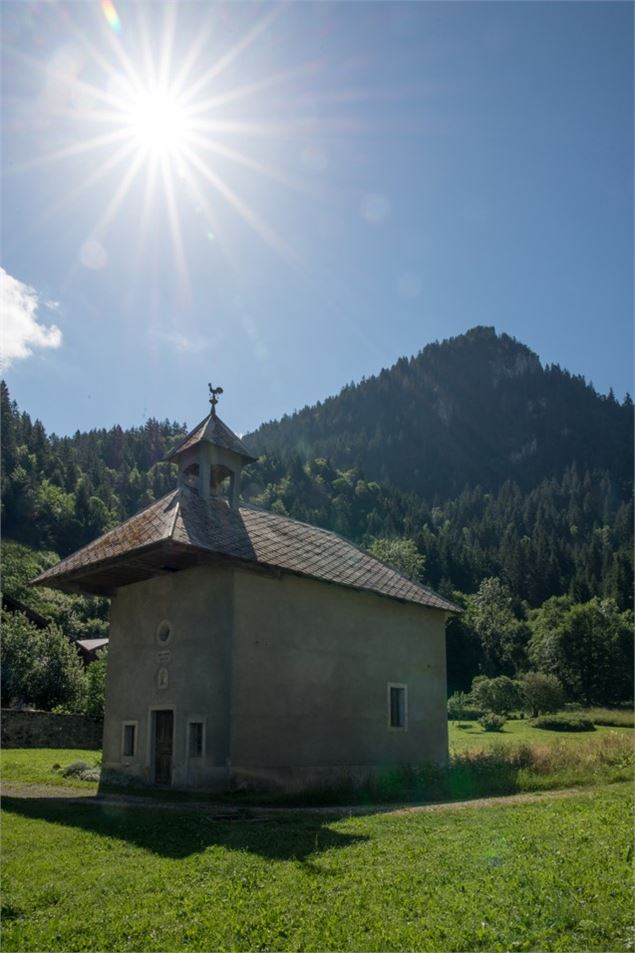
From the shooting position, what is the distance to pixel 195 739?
63.1 ft

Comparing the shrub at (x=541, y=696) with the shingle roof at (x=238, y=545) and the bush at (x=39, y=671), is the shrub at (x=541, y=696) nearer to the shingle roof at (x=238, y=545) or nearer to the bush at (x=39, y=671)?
the bush at (x=39, y=671)

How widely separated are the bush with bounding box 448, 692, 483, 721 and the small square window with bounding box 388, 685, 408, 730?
4003 centimetres

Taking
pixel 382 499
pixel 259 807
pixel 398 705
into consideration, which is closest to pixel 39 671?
pixel 398 705

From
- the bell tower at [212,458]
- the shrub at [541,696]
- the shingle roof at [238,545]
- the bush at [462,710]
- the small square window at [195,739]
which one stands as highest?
the bell tower at [212,458]

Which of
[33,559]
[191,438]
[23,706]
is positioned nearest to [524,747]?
[191,438]

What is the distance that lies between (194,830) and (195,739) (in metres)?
7.33

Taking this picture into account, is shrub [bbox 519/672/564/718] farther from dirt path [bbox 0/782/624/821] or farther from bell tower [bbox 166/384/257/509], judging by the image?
dirt path [bbox 0/782/624/821]

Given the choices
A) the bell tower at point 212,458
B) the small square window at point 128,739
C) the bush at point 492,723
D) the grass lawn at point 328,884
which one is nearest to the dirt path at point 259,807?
the grass lawn at point 328,884

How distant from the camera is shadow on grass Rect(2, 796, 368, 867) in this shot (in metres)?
10.4

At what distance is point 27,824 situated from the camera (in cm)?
1307

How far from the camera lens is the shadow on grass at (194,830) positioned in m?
10.4

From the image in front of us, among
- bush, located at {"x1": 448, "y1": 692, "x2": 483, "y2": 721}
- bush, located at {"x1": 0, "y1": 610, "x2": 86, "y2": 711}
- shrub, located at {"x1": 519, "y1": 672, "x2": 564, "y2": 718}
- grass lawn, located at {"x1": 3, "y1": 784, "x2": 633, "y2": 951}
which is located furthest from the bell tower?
shrub, located at {"x1": 519, "y1": 672, "x2": 564, "y2": 718}

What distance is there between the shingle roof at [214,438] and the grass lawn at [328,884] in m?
12.8

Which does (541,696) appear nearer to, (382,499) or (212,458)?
(212,458)
